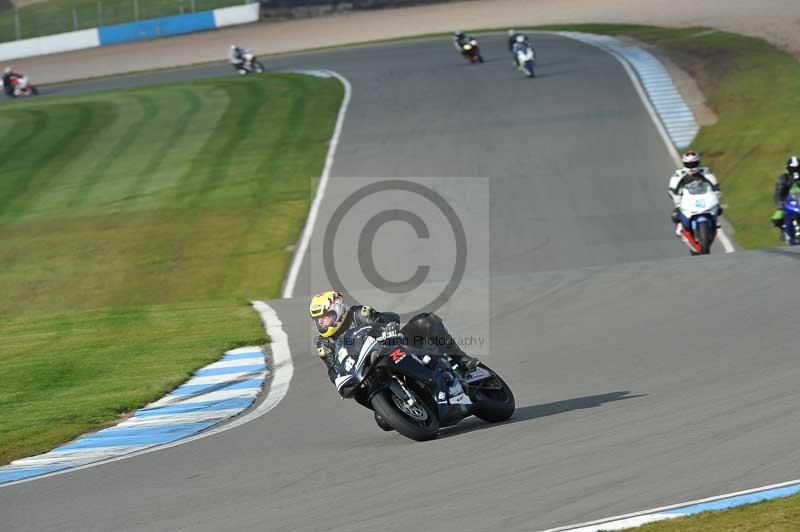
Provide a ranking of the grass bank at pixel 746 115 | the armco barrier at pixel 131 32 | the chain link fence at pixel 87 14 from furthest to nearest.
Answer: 1. the chain link fence at pixel 87 14
2. the armco barrier at pixel 131 32
3. the grass bank at pixel 746 115

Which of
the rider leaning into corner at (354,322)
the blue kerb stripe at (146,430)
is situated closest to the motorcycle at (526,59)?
the blue kerb stripe at (146,430)

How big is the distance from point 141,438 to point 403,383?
339cm

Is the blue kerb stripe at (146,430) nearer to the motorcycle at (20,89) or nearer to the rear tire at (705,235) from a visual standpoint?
the rear tire at (705,235)

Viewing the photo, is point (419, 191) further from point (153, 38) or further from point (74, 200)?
point (153, 38)

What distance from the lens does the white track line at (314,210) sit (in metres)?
23.9

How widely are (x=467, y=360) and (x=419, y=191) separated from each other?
64.0 feet

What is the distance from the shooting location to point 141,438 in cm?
1216

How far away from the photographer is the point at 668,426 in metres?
9.39

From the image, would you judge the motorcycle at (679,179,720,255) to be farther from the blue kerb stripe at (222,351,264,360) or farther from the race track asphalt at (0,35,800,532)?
the blue kerb stripe at (222,351,264,360)

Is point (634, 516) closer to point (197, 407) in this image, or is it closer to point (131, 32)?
point (197, 407)

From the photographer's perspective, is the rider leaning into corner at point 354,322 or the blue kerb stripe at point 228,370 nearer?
the rider leaning into corner at point 354,322

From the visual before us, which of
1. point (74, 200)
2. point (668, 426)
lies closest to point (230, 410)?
point (668, 426)

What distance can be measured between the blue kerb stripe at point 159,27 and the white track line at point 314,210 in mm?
27032

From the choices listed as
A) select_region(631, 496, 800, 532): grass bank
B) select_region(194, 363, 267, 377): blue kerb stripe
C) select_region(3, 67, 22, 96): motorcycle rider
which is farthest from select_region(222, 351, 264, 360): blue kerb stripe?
select_region(3, 67, 22, 96): motorcycle rider
